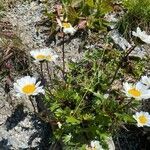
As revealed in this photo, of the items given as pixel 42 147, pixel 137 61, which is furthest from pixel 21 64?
pixel 137 61

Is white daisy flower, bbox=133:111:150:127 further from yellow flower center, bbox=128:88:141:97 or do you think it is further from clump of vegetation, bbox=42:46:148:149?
yellow flower center, bbox=128:88:141:97

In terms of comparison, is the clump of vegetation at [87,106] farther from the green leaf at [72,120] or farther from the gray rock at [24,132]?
the gray rock at [24,132]

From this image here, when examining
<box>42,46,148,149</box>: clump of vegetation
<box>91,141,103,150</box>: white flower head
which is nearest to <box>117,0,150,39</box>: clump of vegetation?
<box>42,46,148,149</box>: clump of vegetation

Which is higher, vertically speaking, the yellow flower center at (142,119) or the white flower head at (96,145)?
the yellow flower center at (142,119)

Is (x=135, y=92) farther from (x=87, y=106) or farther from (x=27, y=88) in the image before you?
(x=27, y=88)

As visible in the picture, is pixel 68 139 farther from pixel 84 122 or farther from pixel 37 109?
pixel 37 109

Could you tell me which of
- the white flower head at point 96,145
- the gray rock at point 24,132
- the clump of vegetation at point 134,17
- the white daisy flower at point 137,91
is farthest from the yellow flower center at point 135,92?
the clump of vegetation at point 134,17

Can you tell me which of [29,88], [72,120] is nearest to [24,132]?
[72,120]
